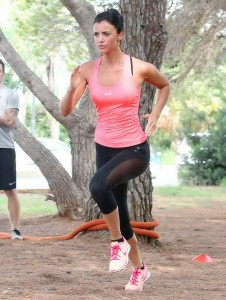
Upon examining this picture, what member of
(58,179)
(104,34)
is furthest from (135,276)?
(58,179)

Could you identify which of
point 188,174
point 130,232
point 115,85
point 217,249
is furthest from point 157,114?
point 188,174

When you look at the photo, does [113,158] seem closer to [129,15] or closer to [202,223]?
[129,15]

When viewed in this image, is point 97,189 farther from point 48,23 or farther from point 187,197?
point 48,23

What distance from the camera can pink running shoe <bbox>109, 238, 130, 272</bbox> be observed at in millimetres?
5512

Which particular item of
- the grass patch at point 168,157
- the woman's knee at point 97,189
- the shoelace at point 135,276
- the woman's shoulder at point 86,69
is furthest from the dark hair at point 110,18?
the grass patch at point 168,157

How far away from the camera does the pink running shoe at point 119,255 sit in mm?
5512

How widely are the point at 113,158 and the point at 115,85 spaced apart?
47 cm

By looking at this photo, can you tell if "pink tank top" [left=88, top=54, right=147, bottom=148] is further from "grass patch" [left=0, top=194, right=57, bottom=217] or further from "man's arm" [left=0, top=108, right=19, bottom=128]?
"grass patch" [left=0, top=194, right=57, bottom=217]

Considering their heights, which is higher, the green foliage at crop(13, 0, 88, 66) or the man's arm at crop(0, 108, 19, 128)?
the green foliage at crop(13, 0, 88, 66)

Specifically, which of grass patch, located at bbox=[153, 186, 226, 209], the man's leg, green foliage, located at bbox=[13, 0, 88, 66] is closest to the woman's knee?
the man's leg

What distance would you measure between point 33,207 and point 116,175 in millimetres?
9854

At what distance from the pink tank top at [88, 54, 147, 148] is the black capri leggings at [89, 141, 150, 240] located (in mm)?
58

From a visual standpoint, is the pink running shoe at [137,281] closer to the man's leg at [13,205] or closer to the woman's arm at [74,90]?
the woman's arm at [74,90]

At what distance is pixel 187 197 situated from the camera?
58.0ft
